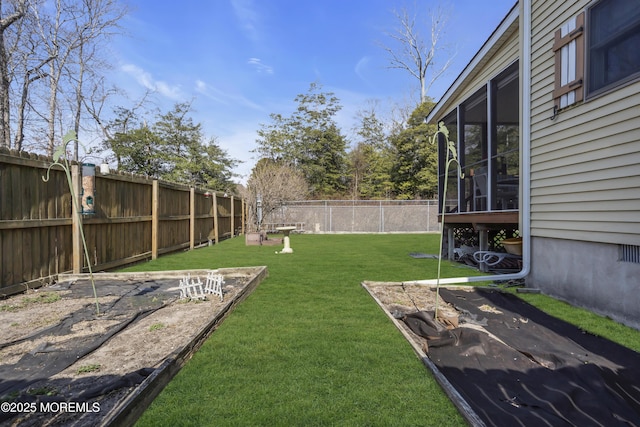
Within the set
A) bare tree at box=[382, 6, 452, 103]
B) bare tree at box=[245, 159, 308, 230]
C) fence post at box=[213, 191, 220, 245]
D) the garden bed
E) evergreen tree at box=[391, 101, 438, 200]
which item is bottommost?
the garden bed

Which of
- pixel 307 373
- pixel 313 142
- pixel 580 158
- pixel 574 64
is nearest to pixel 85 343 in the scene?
pixel 307 373

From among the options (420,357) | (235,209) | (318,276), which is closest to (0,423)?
(420,357)

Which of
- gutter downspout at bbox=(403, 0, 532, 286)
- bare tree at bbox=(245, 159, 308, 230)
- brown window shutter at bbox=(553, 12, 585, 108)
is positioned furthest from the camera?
bare tree at bbox=(245, 159, 308, 230)

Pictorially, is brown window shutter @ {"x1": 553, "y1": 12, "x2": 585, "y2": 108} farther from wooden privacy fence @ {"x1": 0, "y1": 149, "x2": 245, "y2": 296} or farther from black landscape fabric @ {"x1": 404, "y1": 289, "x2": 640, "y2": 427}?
wooden privacy fence @ {"x1": 0, "y1": 149, "x2": 245, "y2": 296}

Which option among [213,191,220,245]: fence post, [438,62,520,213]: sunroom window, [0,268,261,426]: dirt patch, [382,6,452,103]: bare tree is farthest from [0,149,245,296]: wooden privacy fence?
[382,6,452,103]: bare tree

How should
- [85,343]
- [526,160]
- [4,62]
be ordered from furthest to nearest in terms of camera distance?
[4,62] < [526,160] < [85,343]

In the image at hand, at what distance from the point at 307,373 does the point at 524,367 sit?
5.02ft

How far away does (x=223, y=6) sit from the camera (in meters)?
10.9

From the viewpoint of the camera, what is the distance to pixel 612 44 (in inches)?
152

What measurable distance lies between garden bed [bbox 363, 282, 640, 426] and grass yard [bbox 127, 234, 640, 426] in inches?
7.1

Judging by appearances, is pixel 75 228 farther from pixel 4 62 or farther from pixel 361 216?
pixel 361 216

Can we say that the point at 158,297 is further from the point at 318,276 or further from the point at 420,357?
the point at 420,357

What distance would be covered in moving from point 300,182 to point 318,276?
16405 millimetres

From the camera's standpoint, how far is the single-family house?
3.55 meters
